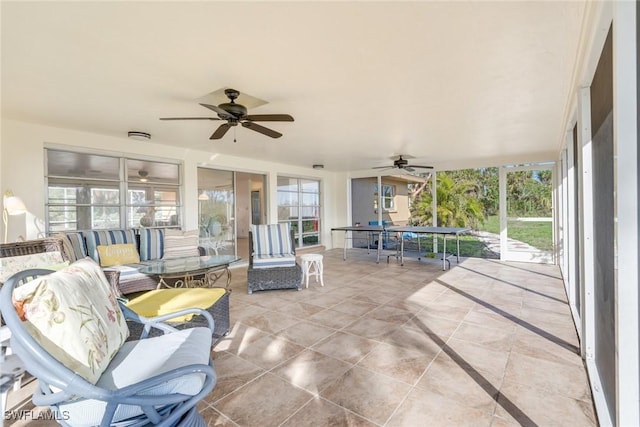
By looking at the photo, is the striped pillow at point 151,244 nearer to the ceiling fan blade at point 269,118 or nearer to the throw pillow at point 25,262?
the throw pillow at point 25,262

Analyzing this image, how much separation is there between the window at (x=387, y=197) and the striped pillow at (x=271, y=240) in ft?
16.6

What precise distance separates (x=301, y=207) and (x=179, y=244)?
4.18 meters

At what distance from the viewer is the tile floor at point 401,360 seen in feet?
6.15

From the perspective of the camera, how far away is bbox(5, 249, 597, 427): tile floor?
6.15 feet

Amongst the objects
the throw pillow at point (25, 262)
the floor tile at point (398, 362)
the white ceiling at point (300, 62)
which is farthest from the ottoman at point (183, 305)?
the white ceiling at point (300, 62)

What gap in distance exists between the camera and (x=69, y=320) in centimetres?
127

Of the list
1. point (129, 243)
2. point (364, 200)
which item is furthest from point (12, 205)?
point (364, 200)

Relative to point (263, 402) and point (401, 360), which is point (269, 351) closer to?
point (263, 402)

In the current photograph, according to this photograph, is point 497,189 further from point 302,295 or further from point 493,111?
point 302,295

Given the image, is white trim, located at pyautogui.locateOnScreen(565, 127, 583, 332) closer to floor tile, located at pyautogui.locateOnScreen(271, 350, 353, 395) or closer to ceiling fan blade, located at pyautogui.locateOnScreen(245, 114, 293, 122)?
floor tile, located at pyautogui.locateOnScreen(271, 350, 353, 395)

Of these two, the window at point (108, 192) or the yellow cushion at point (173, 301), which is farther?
the window at point (108, 192)

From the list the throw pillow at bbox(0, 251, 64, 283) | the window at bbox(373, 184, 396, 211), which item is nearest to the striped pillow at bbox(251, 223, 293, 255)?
the throw pillow at bbox(0, 251, 64, 283)

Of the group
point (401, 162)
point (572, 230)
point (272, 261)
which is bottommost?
point (272, 261)

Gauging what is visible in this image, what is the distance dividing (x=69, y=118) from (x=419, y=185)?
11.0 metres
